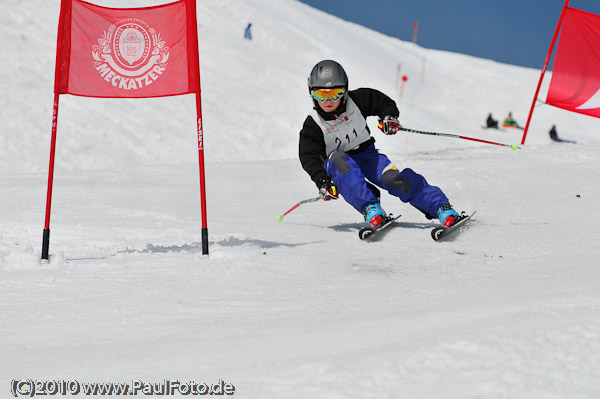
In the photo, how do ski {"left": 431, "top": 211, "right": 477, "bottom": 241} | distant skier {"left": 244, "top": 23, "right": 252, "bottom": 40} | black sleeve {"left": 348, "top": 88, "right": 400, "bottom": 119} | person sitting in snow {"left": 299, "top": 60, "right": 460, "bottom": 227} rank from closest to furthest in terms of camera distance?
1. ski {"left": 431, "top": 211, "right": 477, "bottom": 241}
2. person sitting in snow {"left": 299, "top": 60, "right": 460, "bottom": 227}
3. black sleeve {"left": 348, "top": 88, "right": 400, "bottom": 119}
4. distant skier {"left": 244, "top": 23, "right": 252, "bottom": 40}

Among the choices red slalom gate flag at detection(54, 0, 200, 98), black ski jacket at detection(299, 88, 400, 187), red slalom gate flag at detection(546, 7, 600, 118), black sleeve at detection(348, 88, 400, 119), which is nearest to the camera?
red slalom gate flag at detection(54, 0, 200, 98)

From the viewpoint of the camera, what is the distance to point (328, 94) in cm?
538

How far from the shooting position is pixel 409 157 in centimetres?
978

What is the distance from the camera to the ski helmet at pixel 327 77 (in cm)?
534

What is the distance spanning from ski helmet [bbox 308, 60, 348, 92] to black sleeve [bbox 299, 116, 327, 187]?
13.6 inches

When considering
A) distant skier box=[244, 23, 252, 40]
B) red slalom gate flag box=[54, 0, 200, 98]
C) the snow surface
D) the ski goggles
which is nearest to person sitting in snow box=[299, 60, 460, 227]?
the ski goggles

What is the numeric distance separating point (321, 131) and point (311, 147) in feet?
0.61

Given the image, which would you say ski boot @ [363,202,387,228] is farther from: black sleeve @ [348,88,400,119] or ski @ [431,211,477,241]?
black sleeve @ [348,88,400,119]

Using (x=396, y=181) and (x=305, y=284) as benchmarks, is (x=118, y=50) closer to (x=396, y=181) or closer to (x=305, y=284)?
(x=305, y=284)

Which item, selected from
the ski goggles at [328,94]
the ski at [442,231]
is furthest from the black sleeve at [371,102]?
the ski at [442,231]

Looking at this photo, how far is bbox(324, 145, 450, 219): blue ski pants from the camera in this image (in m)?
5.37

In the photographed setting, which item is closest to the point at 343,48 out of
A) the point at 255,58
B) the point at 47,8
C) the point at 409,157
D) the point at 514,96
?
the point at 255,58

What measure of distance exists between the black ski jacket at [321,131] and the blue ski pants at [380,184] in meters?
0.16

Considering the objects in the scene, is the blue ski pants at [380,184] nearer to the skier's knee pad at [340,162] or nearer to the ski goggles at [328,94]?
the skier's knee pad at [340,162]
